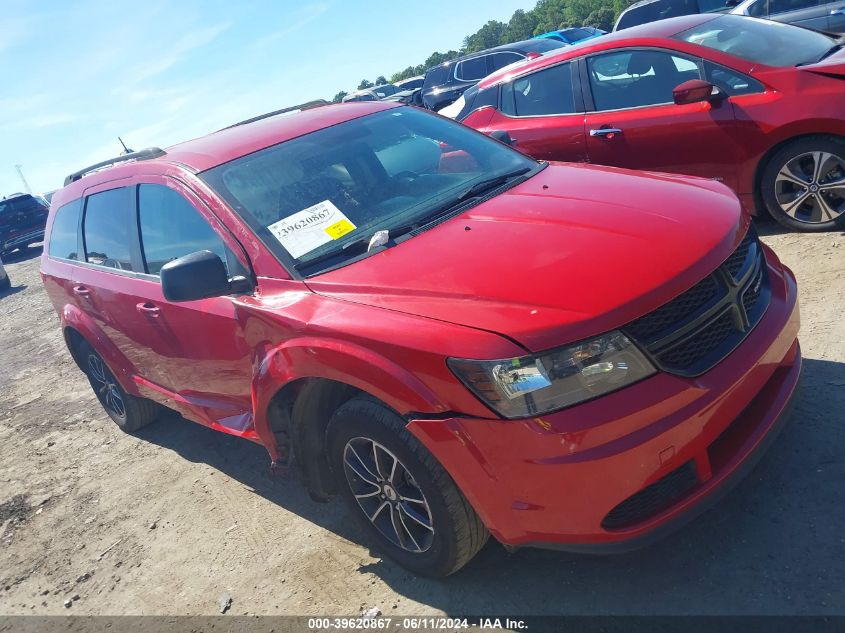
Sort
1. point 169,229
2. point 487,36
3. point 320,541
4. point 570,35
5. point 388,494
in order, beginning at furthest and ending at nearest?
point 487,36, point 570,35, point 169,229, point 320,541, point 388,494

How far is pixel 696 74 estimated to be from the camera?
5238 millimetres

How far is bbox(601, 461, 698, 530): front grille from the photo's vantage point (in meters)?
2.24

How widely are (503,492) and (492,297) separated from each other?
2.10ft

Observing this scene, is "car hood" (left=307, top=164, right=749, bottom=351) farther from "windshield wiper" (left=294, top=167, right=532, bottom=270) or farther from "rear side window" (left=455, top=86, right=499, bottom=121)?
"rear side window" (left=455, top=86, right=499, bottom=121)

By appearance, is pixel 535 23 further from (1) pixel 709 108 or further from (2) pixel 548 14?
(1) pixel 709 108

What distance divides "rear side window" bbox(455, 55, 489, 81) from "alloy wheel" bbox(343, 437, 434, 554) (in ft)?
46.2

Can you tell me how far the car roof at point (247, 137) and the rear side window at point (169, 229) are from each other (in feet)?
0.60

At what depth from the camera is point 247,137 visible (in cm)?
365

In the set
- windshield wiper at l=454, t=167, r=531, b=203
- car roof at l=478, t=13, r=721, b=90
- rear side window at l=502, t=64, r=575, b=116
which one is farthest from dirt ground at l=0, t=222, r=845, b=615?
rear side window at l=502, t=64, r=575, b=116

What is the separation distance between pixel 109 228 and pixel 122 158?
0.45m

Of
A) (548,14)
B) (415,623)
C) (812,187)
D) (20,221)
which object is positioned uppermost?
(548,14)

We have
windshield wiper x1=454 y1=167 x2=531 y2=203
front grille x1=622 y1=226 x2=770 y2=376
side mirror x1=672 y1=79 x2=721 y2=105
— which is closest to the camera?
front grille x1=622 y1=226 x2=770 y2=376

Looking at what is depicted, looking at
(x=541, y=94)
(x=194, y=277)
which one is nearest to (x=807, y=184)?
(x=541, y=94)

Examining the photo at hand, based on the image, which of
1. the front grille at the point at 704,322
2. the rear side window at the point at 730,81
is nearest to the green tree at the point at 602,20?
the rear side window at the point at 730,81
